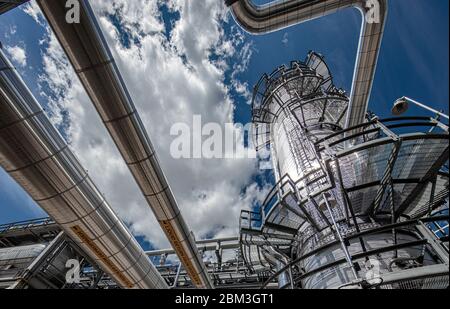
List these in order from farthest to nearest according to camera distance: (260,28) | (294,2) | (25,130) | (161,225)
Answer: (260,28)
(294,2)
(161,225)
(25,130)

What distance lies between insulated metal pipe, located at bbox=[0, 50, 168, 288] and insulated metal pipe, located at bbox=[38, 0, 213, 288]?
1.16 m

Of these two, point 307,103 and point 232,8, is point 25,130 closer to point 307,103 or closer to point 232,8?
point 232,8

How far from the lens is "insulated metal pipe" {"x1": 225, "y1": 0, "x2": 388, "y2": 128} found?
364 inches

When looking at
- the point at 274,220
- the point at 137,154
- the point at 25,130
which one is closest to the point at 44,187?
the point at 25,130

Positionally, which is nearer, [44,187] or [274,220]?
[44,187]

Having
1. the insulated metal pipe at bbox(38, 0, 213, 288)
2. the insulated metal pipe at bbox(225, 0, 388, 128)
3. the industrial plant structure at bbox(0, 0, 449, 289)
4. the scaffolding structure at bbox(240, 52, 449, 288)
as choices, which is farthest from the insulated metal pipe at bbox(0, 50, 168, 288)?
the insulated metal pipe at bbox(225, 0, 388, 128)

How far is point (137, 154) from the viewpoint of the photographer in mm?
6773

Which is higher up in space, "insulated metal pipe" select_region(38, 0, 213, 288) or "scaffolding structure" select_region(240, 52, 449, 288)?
"insulated metal pipe" select_region(38, 0, 213, 288)

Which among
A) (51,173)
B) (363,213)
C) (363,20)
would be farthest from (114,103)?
(363,20)

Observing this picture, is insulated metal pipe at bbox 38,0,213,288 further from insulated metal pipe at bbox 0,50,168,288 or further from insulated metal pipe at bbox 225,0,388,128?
insulated metal pipe at bbox 225,0,388,128

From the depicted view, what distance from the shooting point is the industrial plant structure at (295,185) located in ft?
16.1
